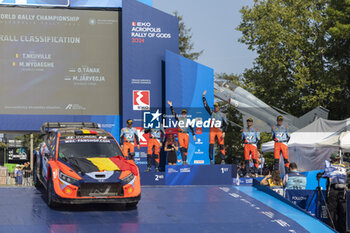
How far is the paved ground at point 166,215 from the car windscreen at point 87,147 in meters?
1.08

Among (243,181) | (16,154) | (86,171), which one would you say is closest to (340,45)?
(243,181)

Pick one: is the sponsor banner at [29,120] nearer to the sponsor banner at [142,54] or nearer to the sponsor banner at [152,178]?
the sponsor banner at [142,54]

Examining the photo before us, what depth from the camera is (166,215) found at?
34.7ft

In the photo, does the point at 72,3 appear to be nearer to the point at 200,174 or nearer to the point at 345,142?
the point at 200,174

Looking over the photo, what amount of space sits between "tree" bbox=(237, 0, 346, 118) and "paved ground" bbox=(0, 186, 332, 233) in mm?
25429

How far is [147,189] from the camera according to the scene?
13906 millimetres

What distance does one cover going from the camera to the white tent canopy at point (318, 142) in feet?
74.9

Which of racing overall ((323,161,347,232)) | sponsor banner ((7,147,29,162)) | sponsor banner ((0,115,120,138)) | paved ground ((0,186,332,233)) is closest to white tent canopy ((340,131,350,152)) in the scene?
sponsor banner ((0,115,120,138))

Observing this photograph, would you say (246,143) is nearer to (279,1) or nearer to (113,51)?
(113,51)

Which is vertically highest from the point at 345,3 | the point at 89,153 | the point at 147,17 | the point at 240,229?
the point at 345,3

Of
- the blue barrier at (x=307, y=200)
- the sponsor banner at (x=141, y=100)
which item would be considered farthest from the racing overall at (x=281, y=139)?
the sponsor banner at (x=141, y=100)

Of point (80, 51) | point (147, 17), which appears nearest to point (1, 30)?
point (80, 51)

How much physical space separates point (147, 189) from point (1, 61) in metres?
9.50

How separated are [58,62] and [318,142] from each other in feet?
37.4
